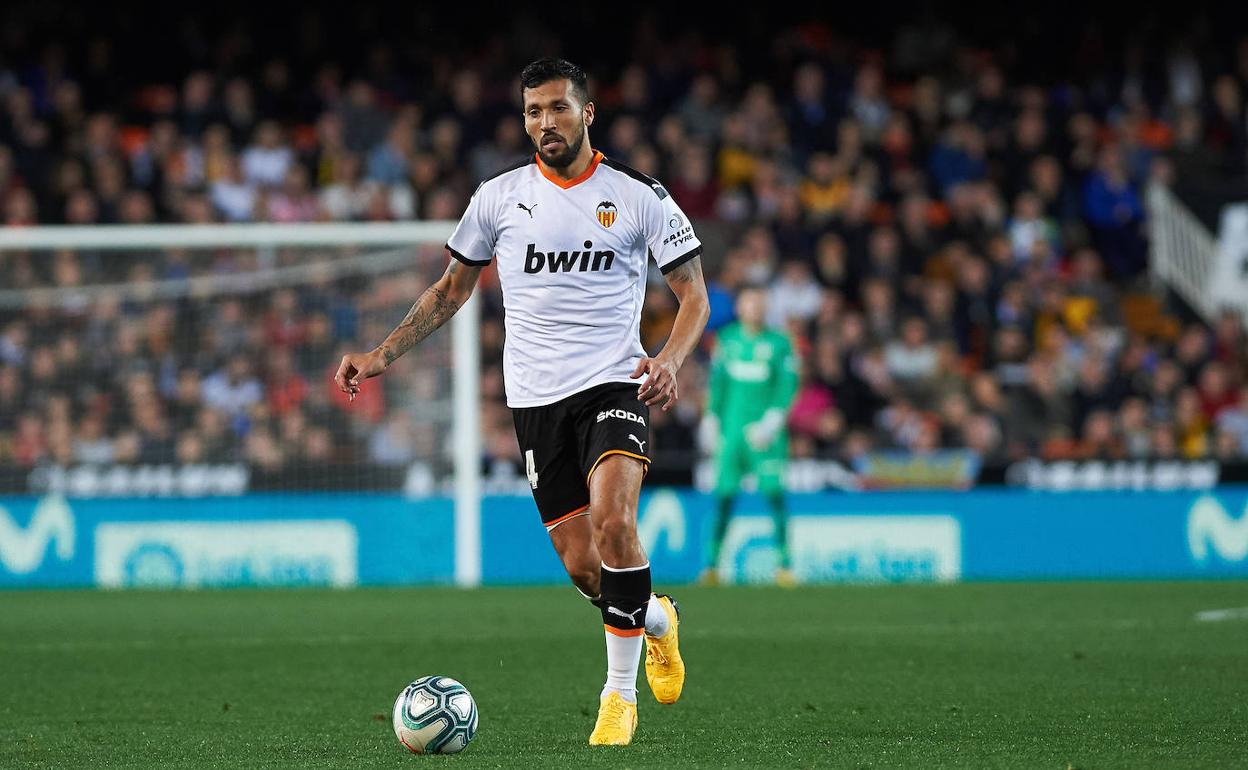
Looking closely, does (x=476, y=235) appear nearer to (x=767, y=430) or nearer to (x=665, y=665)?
(x=665, y=665)

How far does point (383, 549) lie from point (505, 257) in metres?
7.91

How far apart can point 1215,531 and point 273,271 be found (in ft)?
24.3

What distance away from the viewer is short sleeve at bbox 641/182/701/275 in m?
6.12

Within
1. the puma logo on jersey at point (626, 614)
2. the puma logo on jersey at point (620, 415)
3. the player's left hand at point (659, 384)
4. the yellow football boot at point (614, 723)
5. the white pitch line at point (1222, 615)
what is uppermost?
the player's left hand at point (659, 384)

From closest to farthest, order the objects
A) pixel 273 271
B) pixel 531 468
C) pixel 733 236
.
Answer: pixel 531 468, pixel 273 271, pixel 733 236

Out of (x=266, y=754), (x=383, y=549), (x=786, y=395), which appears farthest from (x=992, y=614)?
(x=266, y=754)

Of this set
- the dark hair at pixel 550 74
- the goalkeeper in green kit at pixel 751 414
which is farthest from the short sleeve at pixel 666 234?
the goalkeeper in green kit at pixel 751 414

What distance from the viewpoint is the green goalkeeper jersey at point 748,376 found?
44.1ft

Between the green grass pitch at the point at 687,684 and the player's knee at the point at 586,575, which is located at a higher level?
the player's knee at the point at 586,575

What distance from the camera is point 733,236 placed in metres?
17.3

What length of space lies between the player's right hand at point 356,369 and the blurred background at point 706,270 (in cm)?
780

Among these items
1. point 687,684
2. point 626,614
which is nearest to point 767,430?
point 687,684

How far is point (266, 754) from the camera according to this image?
548 cm

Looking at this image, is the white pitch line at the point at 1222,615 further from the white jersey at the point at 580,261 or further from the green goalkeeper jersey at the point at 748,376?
the white jersey at the point at 580,261
